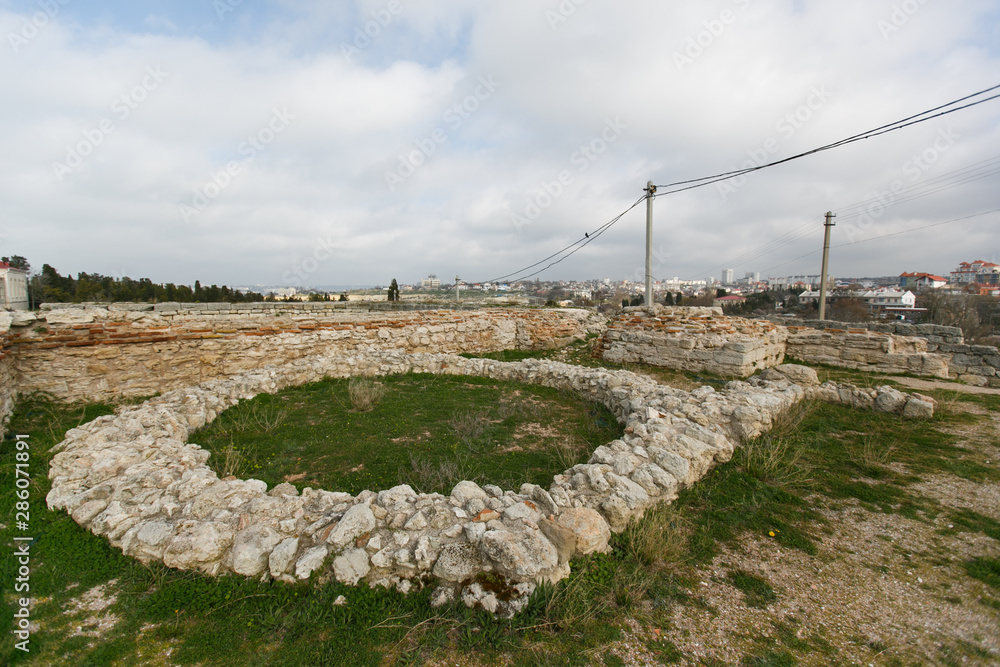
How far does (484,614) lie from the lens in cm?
269

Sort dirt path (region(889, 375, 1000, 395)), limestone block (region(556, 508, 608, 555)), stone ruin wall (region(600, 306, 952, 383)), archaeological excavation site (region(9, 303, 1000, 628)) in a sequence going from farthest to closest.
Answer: stone ruin wall (region(600, 306, 952, 383)) < dirt path (region(889, 375, 1000, 395)) < limestone block (region(556, 508, 608, 555)) < archaeological excavation site (region(9, 303, 1000, 628))

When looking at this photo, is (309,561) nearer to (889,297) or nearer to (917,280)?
(889,297)

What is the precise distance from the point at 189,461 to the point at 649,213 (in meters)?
13.3

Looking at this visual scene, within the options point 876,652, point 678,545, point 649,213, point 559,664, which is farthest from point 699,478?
point 649,213

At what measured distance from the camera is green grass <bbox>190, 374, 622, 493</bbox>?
4.57 metres

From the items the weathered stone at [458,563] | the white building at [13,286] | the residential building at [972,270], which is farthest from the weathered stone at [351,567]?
the residential building at [972,270]

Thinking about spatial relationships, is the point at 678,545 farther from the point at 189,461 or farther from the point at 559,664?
the point at 189,461

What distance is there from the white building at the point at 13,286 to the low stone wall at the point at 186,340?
749 centimetres

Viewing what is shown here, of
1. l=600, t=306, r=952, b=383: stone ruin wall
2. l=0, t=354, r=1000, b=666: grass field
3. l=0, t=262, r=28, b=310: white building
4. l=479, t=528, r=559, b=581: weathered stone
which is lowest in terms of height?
l=0, t=354, r=1000, b=666: grass field

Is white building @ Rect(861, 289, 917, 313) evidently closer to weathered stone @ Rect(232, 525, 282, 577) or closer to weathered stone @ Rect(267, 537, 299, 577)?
weathered stone @ Rect(267, 537, 299, 577)

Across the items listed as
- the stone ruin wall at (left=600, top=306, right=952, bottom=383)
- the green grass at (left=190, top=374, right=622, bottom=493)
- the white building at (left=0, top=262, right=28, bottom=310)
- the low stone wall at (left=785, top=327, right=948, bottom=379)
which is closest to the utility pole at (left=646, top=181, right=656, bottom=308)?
the stone ruin wall at (left=600, top=306, right=952, bottom=383)

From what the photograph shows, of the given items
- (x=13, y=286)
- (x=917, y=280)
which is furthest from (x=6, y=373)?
(x=917, y=280)

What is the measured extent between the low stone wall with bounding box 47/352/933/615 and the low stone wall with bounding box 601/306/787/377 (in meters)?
4.92

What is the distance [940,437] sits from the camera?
550 centimetres
